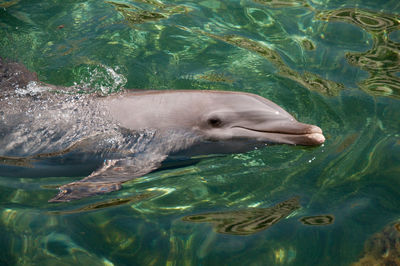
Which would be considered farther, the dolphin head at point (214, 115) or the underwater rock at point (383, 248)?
the dolphin head at point (214, 115)

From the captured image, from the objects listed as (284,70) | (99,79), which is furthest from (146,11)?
(284,70)

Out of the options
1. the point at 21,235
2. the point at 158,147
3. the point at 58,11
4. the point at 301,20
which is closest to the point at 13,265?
the point at 21,235

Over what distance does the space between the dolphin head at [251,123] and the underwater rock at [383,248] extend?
3.87 ft

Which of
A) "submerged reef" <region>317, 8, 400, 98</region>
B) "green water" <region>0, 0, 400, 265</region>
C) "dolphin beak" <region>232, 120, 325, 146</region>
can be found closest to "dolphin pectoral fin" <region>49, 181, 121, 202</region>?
"green water" <region>0, 0, 400, 265</region>

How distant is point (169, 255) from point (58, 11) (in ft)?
22.1

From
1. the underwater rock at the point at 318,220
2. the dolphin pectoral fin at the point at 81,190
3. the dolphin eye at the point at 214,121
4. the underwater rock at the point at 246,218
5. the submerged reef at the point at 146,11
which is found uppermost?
the submerged reef at the point at 146,11

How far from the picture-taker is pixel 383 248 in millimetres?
4742

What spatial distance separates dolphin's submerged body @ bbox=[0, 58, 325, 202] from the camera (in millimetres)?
5809

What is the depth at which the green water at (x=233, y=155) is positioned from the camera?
4.79m

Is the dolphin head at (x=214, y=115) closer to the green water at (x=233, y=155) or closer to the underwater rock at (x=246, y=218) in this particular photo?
the green water at (x=233, y=155)

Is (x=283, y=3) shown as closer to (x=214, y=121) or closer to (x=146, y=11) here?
(x=146, y=11)

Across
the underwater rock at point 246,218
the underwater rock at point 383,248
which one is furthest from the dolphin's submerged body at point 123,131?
the underwater rock at point 383,248

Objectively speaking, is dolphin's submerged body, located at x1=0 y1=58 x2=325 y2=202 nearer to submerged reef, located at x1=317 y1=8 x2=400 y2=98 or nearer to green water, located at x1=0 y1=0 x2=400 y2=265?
green water, located at x1=0 y1=0 x2=400 y2=265

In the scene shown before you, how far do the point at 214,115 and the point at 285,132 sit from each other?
937mm
